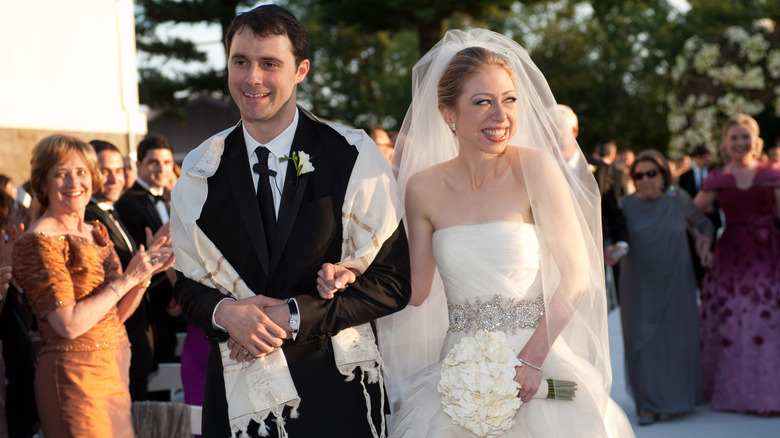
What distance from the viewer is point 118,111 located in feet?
36.3

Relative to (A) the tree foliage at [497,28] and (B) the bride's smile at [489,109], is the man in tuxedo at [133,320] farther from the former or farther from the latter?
(A) the tree foliage at [497,28]

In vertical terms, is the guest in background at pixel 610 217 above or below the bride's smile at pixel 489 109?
below

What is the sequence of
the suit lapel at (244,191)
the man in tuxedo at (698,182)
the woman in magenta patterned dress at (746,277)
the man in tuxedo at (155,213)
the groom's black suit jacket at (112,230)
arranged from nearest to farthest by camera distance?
the suit lapel at (244,191) → the groom's black suit jacket at (112,230) → the man in tuxedo at (155,213) → the woman in magenta patterned dress at (746,277) → the man in tuxedo at (698,182)

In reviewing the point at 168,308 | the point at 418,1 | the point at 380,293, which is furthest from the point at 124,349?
Result: the point at 418,1

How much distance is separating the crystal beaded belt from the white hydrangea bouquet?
0.43 feet

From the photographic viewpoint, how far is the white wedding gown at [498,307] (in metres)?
3.01

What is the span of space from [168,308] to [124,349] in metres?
1.58

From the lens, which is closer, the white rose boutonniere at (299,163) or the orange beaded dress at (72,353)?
the white rose boutonniere at (299,163)

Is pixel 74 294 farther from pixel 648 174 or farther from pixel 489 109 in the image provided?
pixel 648 174

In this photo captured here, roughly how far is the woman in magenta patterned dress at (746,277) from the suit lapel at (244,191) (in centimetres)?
527

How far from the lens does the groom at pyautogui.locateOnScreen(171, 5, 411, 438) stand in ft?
8.73

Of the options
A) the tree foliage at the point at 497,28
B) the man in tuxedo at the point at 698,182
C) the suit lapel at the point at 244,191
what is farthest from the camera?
the tree foliage at the point at 497,28

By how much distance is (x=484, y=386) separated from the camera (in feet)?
9.28

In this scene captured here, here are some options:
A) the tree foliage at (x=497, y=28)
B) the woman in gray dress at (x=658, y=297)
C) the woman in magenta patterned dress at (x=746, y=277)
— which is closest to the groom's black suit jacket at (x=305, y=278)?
the woman in gray dress at (x=658, y=297)
